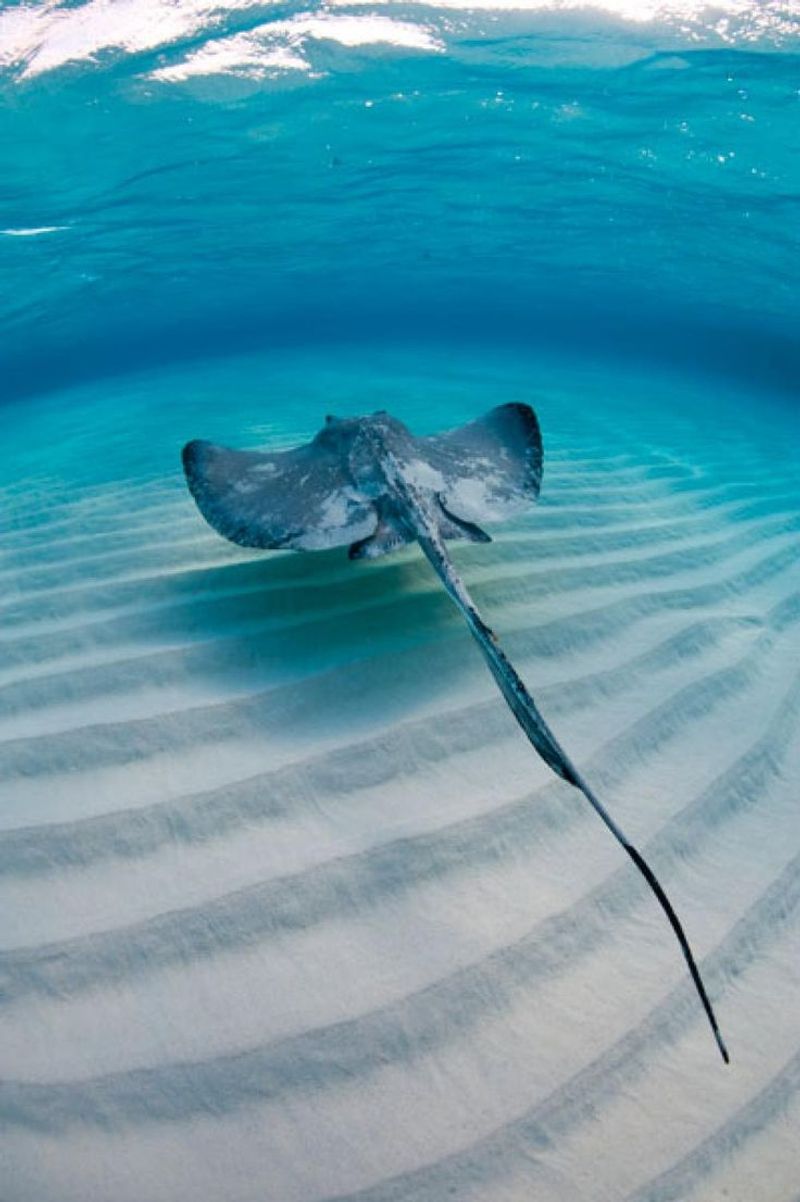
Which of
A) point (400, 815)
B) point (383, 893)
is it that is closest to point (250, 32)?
point (400, 815)

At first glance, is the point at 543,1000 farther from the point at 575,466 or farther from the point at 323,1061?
the point at 575,466

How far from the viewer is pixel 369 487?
3395 millimetres

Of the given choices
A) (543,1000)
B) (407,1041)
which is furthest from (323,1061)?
(543,1000)

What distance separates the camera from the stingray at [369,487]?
3.22 m

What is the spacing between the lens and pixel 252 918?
2.13 metres

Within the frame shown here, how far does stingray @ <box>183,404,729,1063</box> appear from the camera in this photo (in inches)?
127

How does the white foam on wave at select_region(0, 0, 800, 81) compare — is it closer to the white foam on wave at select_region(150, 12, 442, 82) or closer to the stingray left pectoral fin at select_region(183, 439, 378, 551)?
the white foam on wave at select_region(150, 12, 442, 82)

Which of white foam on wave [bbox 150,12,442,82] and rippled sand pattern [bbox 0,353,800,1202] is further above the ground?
white foam on wave [bbox 150,12,442,82]

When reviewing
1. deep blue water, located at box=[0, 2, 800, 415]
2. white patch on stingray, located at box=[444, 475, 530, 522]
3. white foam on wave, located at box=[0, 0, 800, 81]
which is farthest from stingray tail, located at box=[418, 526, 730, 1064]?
deep blue water, located at box=[0, 2, 800, 415]

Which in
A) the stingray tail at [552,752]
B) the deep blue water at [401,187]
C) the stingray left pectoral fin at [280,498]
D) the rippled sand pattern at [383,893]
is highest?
the deep blue water at [401,187]

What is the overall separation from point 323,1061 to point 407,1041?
0.21 m

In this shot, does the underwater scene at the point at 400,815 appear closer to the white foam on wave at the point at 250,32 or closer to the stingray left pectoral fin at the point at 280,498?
the stingray left pectoral fin at the point at 280,498

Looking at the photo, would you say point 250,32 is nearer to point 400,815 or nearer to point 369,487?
point 369,487

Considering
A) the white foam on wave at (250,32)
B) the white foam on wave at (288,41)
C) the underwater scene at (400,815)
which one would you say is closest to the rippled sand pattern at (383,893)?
the underwater scene at (400,815)
